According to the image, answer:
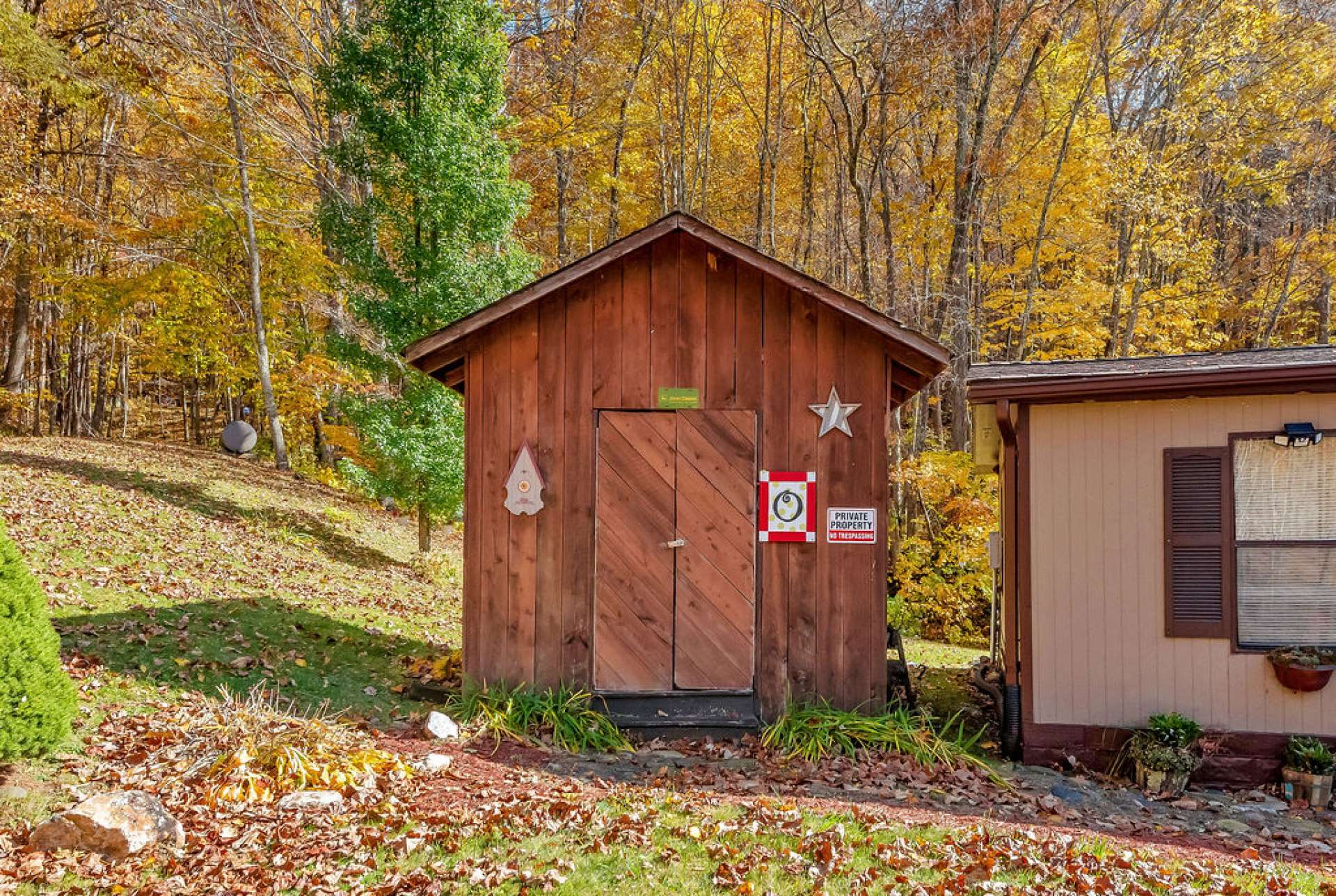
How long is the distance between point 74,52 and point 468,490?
15.7m

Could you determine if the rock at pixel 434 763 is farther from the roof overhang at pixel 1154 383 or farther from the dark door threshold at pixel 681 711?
the roof overhang at pixel 1154 383

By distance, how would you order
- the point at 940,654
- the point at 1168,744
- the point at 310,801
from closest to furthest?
1. the point at 310,801
2. the point at 1168,744
3. the point at 940,654

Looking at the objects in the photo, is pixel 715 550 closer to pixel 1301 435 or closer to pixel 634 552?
pixel 634 552

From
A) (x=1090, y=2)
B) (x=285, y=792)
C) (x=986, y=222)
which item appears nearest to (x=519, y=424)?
(x=285, y=792)

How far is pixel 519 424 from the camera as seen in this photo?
7098 mm

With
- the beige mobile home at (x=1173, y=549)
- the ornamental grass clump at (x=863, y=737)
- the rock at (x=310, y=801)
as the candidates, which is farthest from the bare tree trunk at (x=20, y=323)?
the beige mobile home at (x=1173, y=549)

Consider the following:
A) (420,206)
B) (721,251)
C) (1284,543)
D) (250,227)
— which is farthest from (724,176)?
(1284,543)

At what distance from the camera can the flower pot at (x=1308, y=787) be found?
19.2 ft

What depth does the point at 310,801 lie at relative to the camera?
457 cm

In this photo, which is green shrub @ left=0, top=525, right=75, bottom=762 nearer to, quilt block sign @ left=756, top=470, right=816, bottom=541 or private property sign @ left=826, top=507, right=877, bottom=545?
quilt block sign @ left=756, top=470, right=816, bottom=541

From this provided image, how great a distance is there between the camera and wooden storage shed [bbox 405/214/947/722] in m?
6.96

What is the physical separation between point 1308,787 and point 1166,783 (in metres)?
0.90

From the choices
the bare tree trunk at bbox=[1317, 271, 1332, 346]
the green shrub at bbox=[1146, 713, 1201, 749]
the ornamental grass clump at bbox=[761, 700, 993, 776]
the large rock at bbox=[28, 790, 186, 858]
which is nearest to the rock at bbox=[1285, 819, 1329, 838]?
the green shrub at bbox=[1146, 713, 1201, 749]

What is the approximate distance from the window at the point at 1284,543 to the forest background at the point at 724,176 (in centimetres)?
725
